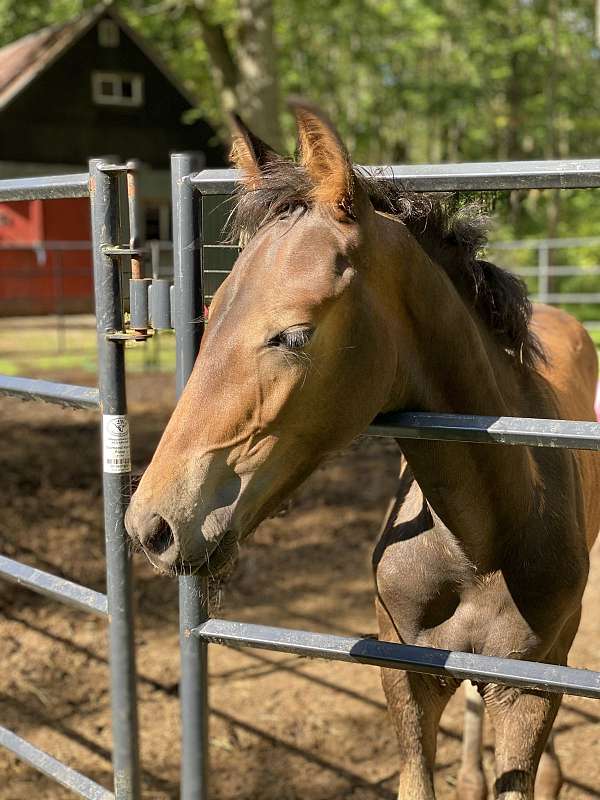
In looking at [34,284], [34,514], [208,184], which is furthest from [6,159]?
[208,184]

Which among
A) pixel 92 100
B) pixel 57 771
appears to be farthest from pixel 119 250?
pixel 92 100

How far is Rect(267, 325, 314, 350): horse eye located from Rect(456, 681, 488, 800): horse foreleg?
1992 mm

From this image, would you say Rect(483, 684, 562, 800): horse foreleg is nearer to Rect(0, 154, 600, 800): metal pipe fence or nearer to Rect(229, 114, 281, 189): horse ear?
Rect(0, 154, 600, 800): metal pipe fence

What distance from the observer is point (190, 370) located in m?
1.87

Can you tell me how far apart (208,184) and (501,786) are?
1.69 meters

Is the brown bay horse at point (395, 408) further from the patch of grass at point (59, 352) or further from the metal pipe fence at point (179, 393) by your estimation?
the patch of grass at point (59, 352)

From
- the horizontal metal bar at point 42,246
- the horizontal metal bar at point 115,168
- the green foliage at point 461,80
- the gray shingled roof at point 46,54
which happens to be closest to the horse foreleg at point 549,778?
the horizontal metal bar at point 115,168

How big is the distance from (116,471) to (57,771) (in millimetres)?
883

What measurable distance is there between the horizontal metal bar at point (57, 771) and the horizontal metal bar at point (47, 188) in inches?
58.7

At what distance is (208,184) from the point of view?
181cm

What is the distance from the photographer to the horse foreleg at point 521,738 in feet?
7.00

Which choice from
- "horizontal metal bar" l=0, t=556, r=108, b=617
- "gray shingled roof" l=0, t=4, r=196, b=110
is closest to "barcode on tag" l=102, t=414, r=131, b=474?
"horizontal metal bar" l=0, t=556, r=108, b=617

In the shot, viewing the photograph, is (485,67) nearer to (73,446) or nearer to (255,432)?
(73,446)

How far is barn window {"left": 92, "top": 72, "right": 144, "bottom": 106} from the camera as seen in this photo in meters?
23.4
